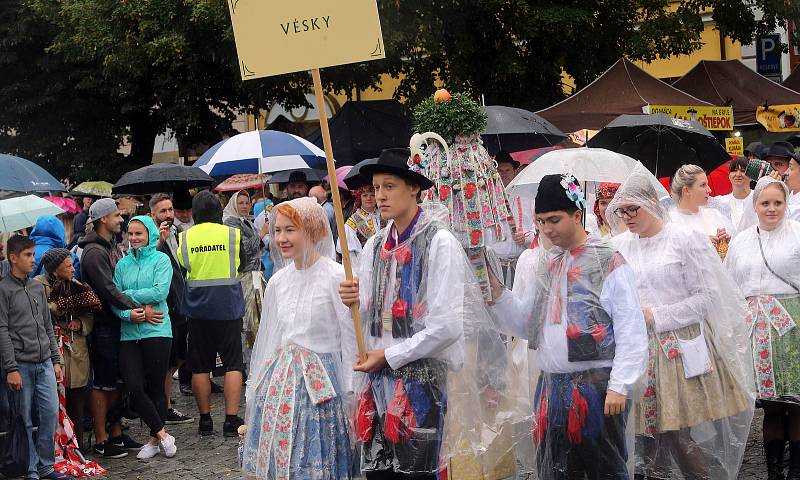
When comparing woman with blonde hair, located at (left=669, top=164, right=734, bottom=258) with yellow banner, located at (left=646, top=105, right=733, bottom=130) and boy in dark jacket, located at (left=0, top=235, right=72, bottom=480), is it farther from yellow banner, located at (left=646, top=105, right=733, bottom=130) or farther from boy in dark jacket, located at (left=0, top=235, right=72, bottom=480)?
yellow banner, located at (left=646, top=105, right=733, bottom=130)

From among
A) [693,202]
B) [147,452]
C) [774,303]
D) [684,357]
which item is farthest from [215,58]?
[684,357]

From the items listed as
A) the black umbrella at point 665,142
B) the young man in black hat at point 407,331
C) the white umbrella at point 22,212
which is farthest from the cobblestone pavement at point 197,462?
the young man in black hat at point 407,331

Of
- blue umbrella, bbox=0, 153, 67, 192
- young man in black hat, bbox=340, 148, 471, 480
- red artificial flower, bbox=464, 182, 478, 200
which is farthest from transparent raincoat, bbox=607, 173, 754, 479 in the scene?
blue umbrella, bbox=0, 153, 67, 192

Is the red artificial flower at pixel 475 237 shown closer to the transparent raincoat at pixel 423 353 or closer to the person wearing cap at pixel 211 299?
the transparent raincoat at pixel 423 353

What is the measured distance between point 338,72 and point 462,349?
48.3ft

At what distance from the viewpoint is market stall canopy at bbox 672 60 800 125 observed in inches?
598

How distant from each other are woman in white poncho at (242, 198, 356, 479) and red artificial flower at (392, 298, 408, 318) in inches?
14.5

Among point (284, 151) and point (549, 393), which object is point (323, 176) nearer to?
point (284, 151)

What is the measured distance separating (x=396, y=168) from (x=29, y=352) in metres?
3.55

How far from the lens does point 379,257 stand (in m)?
4.86

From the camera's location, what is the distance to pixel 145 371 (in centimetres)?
811

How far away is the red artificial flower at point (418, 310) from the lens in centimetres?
465

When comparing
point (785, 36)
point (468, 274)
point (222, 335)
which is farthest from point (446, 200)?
point (785, 36)

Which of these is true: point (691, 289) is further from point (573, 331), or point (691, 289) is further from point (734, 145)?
point (734, 145)
